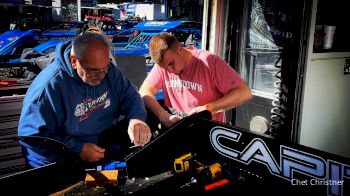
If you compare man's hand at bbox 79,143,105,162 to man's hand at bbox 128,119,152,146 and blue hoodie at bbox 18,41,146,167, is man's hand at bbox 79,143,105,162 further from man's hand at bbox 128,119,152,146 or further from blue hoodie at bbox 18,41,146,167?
man's hand at bbox 128,119,152,146

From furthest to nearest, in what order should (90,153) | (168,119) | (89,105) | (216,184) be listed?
1. (168,119)
2. (89,105)
3. (90,153)
4. (216,184)

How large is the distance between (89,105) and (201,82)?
35.1 inches

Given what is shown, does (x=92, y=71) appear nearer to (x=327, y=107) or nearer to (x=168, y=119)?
(x=168, y=119)

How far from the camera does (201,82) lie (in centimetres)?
256

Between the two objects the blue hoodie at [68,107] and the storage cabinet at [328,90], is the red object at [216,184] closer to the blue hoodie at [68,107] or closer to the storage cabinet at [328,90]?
the blue hoodie at [68,107]

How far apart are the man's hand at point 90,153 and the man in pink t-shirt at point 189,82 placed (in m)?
0.55

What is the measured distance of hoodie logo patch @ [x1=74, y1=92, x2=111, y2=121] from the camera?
6.79 feet

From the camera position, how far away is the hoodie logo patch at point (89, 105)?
2070 millimetres

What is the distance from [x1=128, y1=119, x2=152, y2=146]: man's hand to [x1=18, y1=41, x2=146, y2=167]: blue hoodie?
0.16 metres

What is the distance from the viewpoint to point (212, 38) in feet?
11.6

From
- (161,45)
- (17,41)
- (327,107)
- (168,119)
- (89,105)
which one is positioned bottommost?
(327,107)

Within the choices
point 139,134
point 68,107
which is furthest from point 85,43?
point 139,134

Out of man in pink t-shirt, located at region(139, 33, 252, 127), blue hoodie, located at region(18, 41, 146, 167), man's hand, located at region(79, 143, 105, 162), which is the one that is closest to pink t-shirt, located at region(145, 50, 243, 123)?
man in pink t-shirt, located at region(139, 33, 252, 127)

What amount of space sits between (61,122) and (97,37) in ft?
1.84
